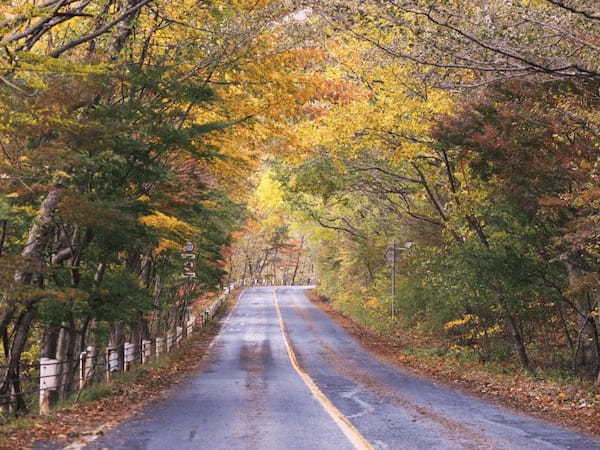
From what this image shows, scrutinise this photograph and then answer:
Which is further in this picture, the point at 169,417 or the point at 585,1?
the point at 169,417

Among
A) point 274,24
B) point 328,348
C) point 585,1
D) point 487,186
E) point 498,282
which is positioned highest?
point 274,24

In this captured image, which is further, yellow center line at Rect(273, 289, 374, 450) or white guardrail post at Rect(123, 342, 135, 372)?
white guardrail post at Rect(123, 342, 135, 372)

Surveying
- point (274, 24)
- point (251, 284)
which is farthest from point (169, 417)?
point (251, 284)

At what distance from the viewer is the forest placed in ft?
33.0

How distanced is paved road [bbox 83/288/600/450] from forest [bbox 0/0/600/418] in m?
2.70

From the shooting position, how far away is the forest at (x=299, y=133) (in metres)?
10.0

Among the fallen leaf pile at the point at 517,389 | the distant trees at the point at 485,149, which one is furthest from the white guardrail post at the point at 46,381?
the fallen leaf pile at the point at 517,389

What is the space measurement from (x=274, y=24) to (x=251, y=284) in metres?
82.1

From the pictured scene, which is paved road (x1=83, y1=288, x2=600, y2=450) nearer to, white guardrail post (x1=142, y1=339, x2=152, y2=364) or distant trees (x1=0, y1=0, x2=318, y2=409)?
white guardrail post (x1=142, y1=339, x2=152, y2=364)

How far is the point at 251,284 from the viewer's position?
311ft

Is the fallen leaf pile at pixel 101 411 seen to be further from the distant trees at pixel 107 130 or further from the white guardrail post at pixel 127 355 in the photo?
the distant trees at pixel 107 130

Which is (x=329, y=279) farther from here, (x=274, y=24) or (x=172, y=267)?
(x=274, y=24)

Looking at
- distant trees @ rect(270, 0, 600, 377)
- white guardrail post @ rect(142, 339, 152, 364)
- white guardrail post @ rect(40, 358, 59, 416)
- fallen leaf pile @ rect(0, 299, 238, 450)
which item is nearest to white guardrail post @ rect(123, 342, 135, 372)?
fallen leaf pile @ rect(0, 299, 238, 450)

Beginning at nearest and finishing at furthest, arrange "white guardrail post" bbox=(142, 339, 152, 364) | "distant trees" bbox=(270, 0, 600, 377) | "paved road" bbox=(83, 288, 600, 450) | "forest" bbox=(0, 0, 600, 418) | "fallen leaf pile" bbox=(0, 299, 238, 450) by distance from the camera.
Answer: "paved road" bbox=(83, 288, 600, 450) < "fallen leaf pile" bbox=(0, 299, 238, 450) < "distant trees" bbox=(270, 0, 600, 377) < "forest" bbox=(0, 0, 600, 418) < "white guardrail post" bbox=(142, 339, 152, 364)
